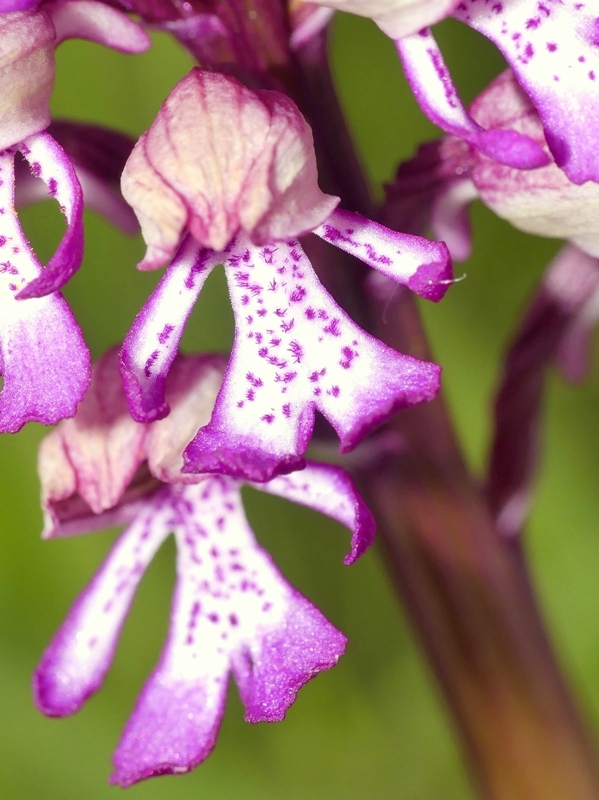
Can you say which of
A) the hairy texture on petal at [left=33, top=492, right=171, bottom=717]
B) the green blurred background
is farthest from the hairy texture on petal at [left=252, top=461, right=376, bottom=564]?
the green blurred background

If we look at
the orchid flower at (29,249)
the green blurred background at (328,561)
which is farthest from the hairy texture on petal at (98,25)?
A: the green blurred background at (328,561)

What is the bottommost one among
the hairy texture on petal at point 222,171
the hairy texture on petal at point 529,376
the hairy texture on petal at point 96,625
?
the hairy texture on petal at point 96,625

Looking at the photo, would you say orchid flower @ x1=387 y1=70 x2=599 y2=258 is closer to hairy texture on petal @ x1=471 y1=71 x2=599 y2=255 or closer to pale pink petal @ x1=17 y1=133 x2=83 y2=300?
hairy texture on petal @ x1=471 y1=71 x2=599 y2=255

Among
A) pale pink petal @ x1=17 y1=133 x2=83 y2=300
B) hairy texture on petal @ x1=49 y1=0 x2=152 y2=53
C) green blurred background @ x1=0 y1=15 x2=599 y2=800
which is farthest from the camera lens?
green blurred background @ x1=0 y1=15 x2=599 y2=800

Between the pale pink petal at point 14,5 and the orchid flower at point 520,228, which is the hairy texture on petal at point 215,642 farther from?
the pale pink petal at point 14,5

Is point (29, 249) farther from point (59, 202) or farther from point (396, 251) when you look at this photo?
point (396, 251)

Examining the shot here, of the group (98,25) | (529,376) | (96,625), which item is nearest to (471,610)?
(529,376)
